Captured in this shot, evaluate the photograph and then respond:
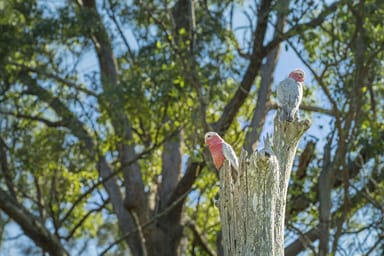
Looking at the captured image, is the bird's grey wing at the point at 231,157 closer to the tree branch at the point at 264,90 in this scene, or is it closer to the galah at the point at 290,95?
the galah at the point at 290,95

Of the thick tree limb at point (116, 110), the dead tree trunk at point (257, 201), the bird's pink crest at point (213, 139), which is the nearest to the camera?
the dead tree trunk at point (257, 201)

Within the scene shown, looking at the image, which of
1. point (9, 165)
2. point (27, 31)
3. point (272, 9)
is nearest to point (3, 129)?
point (9, 165)

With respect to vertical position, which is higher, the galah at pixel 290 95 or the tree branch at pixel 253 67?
the tree branch at pixel 253 67

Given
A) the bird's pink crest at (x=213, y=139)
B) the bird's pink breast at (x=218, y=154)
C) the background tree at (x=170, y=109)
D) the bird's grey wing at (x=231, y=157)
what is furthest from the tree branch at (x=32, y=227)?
the bird's grey wing at (x=231, y=157)

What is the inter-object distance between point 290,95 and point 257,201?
29.8 inches

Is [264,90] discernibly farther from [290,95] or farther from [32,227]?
[290,95]

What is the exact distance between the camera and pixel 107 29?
38.1 feet

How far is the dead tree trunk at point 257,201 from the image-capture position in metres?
4.90

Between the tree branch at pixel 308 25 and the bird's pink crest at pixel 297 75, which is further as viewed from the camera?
the tree branch at pixel 308 25

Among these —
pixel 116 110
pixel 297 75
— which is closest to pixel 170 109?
pixel 116 110

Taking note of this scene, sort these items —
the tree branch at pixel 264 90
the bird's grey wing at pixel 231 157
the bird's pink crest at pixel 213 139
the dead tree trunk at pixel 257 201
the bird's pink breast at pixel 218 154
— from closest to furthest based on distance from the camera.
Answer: the dead tree trunk at pixel 257 201
the bird's grey wing at pixel 231 157
the bird's pink breast at pixel 218 154
the bird's pink crest at pixel 213 139
the tree branch at pixel 264 90

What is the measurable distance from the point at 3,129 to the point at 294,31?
158 inches

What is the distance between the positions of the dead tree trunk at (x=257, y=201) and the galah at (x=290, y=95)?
55 millimetres

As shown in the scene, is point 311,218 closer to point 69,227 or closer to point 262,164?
point 69,227
